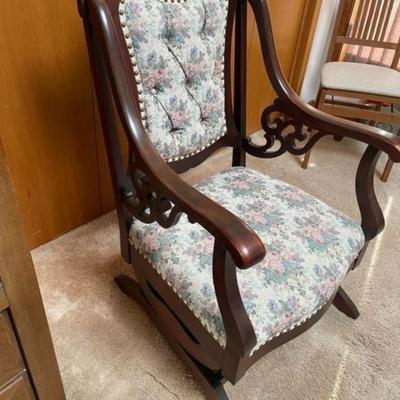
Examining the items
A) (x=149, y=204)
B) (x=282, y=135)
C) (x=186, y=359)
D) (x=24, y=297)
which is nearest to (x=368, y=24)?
(x=282, y=135)

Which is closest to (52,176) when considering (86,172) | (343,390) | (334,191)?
(86,172)

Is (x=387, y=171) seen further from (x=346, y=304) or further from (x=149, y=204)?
(x=149, y=204)

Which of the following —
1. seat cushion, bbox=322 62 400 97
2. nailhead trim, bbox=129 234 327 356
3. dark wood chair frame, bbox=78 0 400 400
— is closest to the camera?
dark wood chair frame, bbox=78 0 400 400

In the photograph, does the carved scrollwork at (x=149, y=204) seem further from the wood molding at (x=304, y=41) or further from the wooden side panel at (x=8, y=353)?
the wood molding at (x=304, y=41)

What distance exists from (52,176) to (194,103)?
627mm

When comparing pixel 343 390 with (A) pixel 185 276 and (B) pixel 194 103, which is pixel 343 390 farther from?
(B) pixel 194 103

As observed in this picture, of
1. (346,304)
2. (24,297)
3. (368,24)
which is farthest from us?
(368,24)

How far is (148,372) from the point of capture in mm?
1096

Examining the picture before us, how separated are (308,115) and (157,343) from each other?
0.84m

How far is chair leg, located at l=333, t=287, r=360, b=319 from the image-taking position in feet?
4.24

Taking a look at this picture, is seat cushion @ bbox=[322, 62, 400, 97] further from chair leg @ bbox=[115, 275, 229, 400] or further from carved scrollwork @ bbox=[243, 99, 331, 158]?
chair leg @ bbox=[115, 275, 229, 400]

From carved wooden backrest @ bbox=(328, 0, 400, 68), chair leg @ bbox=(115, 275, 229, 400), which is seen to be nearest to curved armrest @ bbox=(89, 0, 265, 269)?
chair leg @ bbox=(115, 275, 229, 400)

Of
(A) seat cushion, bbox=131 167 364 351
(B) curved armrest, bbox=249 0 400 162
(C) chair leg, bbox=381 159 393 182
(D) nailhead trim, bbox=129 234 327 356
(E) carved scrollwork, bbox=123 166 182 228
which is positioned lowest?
(C) chair leg, bbox=381 159 393 182

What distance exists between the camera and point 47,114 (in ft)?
3.95
